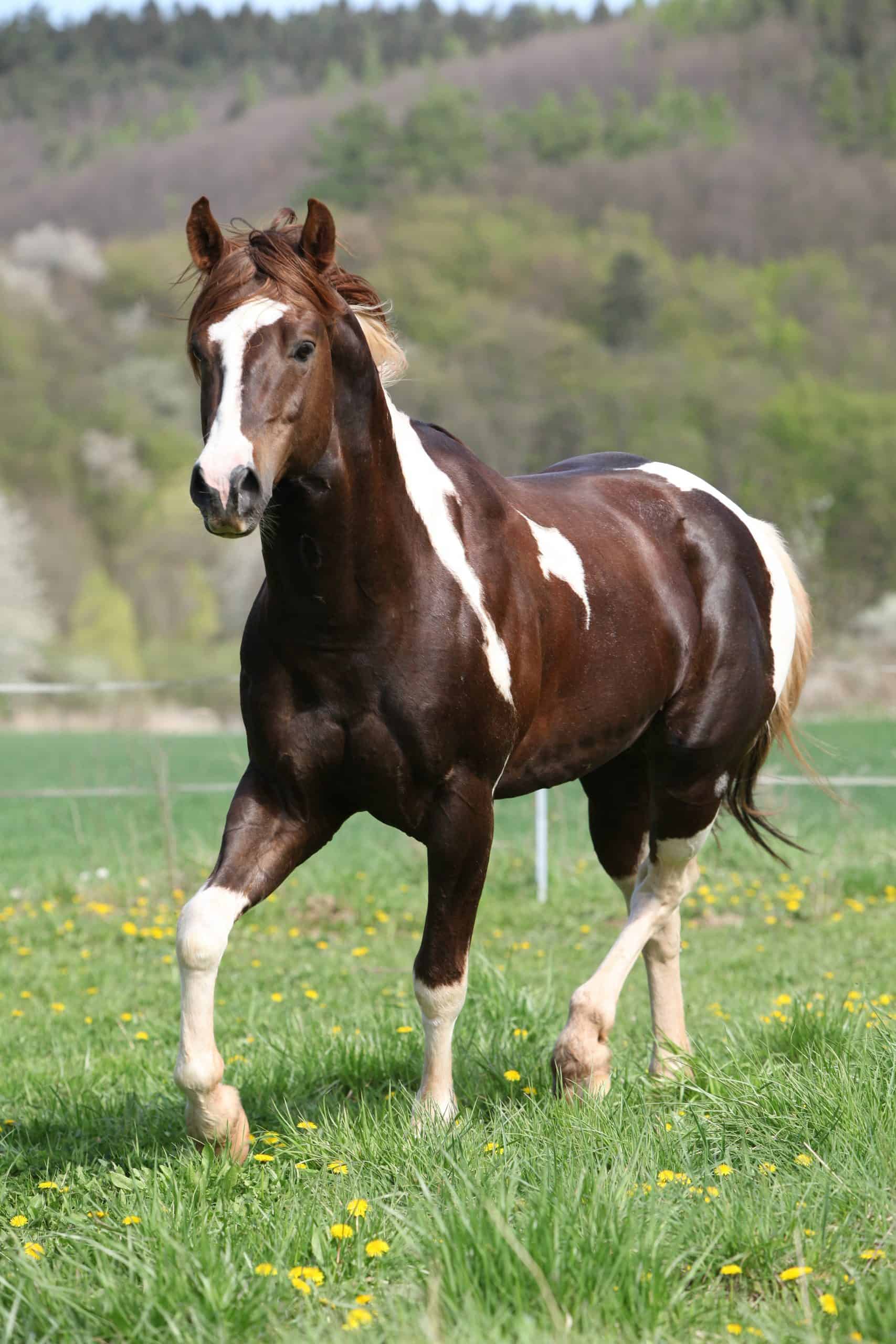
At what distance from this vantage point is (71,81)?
83750 mm

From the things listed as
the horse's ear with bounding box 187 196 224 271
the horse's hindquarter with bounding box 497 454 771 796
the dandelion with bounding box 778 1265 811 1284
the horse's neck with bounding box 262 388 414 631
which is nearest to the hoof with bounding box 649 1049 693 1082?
the horse's hindquarter with bounding box 497 454 771 796

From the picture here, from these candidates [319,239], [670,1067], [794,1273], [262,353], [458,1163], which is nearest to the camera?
[794,1273]

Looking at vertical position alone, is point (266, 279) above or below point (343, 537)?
above

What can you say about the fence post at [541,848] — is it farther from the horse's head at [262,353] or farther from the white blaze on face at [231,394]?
the white blaze on face at [231,394]

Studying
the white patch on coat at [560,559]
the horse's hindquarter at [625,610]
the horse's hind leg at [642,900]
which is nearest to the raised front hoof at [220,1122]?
the horse's hind leg at [642,900]

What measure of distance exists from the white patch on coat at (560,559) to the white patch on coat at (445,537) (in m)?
0.36

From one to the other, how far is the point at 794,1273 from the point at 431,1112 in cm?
120

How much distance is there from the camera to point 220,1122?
3297 mm

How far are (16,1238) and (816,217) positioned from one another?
79.4m

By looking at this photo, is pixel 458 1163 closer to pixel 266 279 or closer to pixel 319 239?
pixel 266 279

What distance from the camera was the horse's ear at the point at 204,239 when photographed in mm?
3270

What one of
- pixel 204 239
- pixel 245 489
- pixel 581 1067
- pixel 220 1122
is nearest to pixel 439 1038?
pixel 581 1067

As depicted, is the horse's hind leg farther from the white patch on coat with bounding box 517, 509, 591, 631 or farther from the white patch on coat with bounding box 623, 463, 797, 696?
the white patch on coat with bounding box 517, 509, 591, 631

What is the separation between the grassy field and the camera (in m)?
2.37
